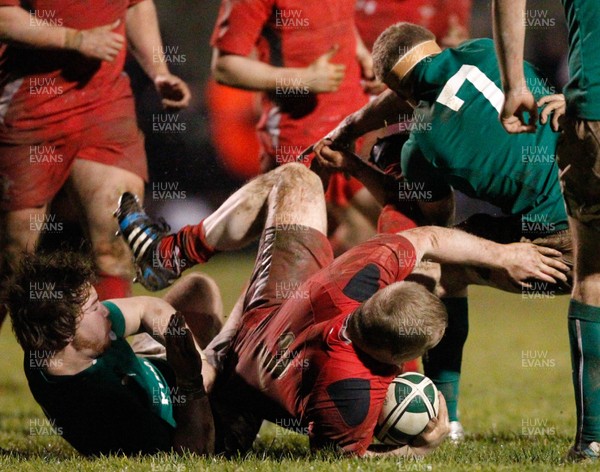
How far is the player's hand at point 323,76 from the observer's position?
6.87 meters

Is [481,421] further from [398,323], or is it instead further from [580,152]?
[580,152]

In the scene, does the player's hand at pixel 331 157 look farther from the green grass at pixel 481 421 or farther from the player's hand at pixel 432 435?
the player's hand at pixel 432 435

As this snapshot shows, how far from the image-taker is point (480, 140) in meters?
4.86

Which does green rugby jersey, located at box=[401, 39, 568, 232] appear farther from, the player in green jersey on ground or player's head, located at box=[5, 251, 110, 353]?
player's head, located at box=[5, 251, 110, 353]

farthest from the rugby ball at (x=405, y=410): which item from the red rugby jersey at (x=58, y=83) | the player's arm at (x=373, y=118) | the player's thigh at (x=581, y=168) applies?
the red rugby jersey at (x=58, y=83)

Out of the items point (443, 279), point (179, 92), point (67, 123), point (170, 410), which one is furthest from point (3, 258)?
point (443, 279)

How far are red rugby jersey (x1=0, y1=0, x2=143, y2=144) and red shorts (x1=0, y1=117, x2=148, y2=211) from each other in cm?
6

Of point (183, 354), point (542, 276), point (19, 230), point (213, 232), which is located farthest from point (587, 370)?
point (19, 230)

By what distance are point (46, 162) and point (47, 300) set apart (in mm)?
2462

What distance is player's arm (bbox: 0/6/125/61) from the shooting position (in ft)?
20.1

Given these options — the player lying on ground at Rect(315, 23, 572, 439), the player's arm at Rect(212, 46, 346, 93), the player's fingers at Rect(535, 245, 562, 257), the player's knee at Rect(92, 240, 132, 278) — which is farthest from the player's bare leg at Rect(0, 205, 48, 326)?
the player's fingers at Rect(535, 245, 562, 257)

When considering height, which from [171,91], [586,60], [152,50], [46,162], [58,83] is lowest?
[46,162]

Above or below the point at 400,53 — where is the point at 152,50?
below

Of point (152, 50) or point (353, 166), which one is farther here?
point (152, 50)
